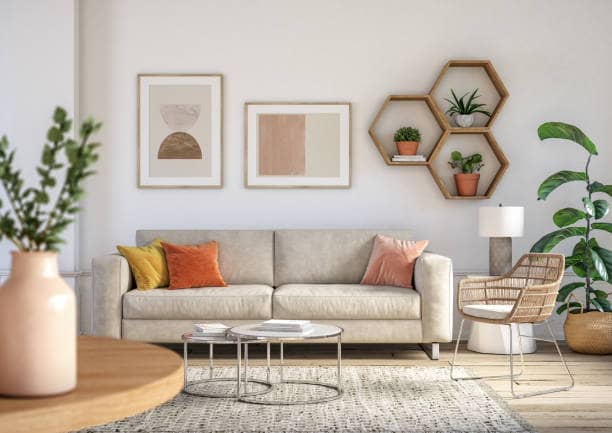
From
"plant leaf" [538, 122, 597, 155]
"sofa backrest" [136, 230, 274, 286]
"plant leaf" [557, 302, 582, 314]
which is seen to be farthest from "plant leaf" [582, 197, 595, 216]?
"sofa backrest" [136, 230, 274, 286]

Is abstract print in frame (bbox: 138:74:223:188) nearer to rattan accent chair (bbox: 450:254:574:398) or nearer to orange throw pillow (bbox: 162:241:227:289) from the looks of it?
orange throw pillow (bbox: 162:241:227:289)

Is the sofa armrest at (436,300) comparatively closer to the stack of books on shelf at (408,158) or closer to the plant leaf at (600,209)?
the stack of books on shelf at (408,158)

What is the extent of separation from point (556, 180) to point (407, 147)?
1.10 m

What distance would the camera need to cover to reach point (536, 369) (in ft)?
15.9

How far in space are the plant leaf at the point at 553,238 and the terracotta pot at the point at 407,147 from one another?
1.14 m

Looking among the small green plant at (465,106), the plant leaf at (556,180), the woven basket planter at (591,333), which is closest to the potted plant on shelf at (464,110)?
the small green plant at (465,106)

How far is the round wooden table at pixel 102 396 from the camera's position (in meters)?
1.34

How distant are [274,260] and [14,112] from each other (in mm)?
2254

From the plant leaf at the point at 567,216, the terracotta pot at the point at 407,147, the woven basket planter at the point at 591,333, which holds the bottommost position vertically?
the woven basket planter at the point at 591,333

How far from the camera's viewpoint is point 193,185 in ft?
19.7

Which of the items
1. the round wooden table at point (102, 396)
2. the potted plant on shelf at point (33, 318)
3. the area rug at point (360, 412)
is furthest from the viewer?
the area rug at point (360, 412)

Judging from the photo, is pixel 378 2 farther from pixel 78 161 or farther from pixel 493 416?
pixel 78 161

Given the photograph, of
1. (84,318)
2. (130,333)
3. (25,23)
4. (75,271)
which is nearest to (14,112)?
(25,23)

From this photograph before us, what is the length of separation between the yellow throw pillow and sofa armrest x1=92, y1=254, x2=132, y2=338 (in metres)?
0.20
